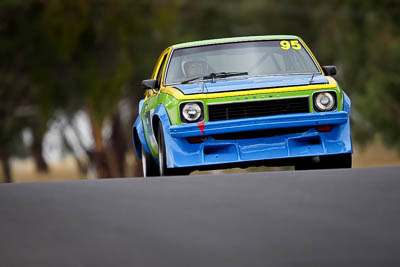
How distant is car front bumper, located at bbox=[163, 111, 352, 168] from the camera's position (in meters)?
9.28

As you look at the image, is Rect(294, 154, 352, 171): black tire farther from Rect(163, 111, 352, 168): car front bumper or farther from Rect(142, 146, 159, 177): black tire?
Rect(142, 146, 159, 177): black tire

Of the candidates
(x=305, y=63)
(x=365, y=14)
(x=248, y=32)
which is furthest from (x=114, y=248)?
(x=248, y=32)

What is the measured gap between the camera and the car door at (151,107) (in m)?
10.5

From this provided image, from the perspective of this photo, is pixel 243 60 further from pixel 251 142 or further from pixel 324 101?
pixel 251 142

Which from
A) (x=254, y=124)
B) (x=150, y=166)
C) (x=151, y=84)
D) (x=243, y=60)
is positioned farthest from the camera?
(x=150, y=166)

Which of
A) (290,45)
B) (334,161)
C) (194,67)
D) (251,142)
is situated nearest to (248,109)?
(251,142)

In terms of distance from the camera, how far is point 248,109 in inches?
370

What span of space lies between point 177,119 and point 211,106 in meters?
0.36

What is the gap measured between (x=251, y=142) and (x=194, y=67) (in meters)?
1.69

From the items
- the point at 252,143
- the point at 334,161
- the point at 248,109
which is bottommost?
the point at 334,161

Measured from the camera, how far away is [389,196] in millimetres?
6562

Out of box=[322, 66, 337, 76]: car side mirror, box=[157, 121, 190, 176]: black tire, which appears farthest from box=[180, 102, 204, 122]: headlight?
box=[322, 66, 337, 76]: car side mirror

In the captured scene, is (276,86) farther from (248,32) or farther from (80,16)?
(248,32)

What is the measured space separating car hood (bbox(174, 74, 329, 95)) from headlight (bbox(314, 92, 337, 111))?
18 centimetres
